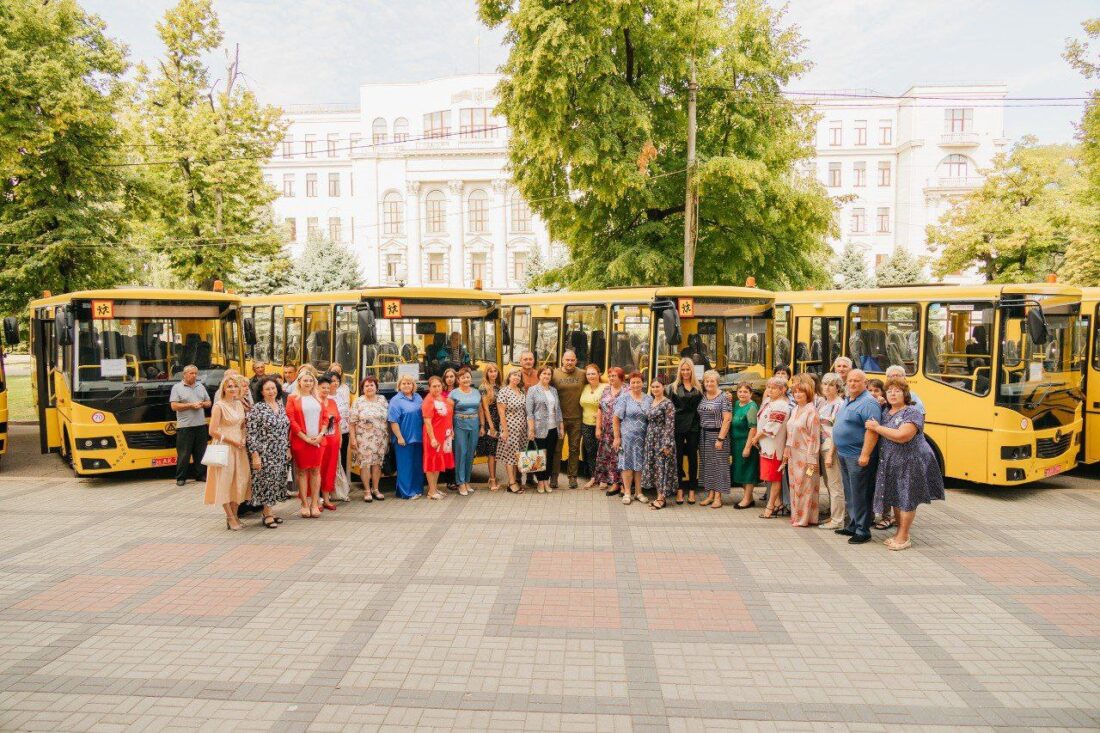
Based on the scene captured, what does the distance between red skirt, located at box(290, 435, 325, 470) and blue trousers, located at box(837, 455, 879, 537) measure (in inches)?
255

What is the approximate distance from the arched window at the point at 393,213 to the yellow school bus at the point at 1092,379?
50.9 metres

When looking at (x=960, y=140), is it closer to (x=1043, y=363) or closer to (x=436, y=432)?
(x=1043, y=363)

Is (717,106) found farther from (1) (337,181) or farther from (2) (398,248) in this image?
(1) (337,181)

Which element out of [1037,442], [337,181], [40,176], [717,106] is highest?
[337,181]

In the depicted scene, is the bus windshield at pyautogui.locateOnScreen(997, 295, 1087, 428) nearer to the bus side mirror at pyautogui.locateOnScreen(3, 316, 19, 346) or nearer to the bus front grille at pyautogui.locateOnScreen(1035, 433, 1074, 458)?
the bus front grille at pyautogui.locateOnScreen(1035, 433, 1074, 458)

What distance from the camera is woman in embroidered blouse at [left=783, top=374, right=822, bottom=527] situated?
8766 millimetres

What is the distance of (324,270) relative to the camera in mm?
43031

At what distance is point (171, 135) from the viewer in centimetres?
2305

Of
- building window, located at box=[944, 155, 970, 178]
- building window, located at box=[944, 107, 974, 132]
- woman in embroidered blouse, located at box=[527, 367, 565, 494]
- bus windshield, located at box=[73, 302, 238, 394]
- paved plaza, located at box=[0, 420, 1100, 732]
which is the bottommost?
paved plaza, located at box=[0, 420, 1100, 732]

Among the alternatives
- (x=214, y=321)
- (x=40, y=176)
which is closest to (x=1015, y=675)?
(x=214, y=321)

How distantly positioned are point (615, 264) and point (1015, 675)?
47.7 ft

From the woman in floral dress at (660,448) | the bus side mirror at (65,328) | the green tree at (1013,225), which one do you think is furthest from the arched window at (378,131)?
the woman in floral dress at (660,448)

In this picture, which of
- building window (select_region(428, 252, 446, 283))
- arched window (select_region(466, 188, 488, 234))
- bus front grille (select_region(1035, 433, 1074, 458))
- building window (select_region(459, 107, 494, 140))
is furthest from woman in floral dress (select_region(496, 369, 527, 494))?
building window (select_region(459, 107, 494, 140))

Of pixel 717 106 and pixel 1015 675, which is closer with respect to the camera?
pixel 1015 675
